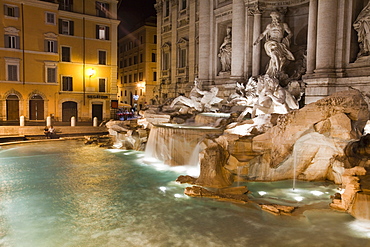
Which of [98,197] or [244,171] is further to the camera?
[244,171]

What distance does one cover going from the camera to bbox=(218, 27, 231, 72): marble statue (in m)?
18.3

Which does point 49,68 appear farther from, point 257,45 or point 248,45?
point 257,45

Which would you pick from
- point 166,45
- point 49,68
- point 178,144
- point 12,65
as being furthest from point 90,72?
point 178,144

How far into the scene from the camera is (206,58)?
63.8 ft

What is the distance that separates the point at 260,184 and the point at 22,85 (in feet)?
71.0

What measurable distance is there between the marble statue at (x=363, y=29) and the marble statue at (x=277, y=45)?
3.18 meters

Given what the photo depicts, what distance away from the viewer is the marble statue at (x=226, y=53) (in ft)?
60.2

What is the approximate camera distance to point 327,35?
495 inches

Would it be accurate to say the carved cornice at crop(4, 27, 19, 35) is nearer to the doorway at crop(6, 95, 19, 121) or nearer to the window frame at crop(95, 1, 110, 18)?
the doorway at crop(6, 95, 19, 121)

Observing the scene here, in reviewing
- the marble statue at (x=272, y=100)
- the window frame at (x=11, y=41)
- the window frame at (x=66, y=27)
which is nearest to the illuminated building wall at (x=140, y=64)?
the window frame at (x=66, y=27)

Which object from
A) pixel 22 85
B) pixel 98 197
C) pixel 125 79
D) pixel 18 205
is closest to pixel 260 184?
pixel 98 197

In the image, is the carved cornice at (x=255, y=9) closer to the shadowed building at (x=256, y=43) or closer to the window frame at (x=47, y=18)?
the shadowed building at (x=256, y=43)

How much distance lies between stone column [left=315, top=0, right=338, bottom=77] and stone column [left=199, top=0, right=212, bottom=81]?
305 inches

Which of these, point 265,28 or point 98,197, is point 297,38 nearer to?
point 265,28
